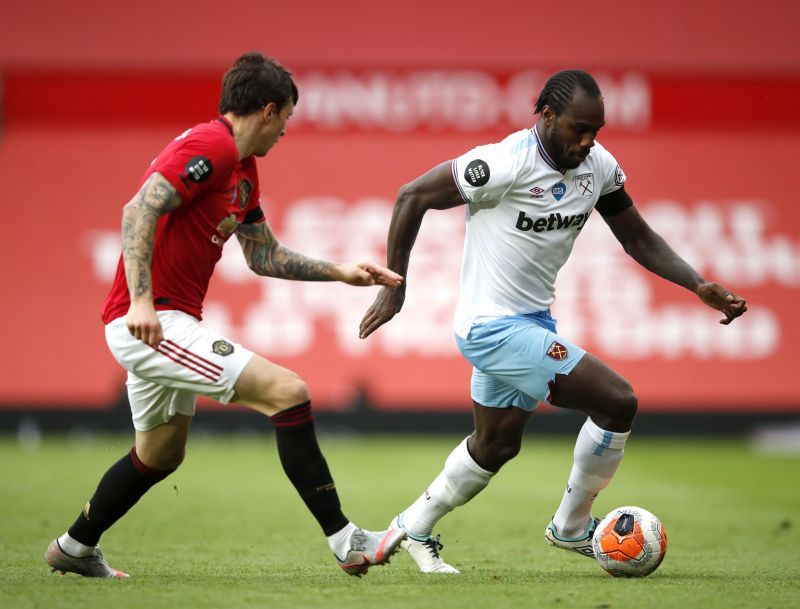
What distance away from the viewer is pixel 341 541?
17.5ft

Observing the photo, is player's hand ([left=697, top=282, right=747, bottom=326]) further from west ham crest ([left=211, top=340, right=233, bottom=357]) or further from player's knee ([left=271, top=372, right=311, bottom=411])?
west ham crest ([left=211, top=340, right=233, bottom=357])

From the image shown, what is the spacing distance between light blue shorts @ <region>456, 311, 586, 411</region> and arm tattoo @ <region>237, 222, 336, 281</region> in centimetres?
86

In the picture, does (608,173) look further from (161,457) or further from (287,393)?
(161,457)

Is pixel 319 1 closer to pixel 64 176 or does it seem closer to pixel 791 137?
pixel 64 176

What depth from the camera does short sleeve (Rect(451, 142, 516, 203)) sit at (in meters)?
5.80

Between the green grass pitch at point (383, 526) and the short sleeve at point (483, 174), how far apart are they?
1860 millimetres

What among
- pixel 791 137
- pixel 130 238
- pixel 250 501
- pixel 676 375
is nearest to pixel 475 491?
pixel 130 238

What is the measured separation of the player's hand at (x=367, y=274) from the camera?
18.2ft

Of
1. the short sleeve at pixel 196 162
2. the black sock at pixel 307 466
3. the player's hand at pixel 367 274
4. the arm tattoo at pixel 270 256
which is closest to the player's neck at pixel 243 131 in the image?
the short sleeve at pixel 196 162

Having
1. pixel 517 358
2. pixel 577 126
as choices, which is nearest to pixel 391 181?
pixel 577 126

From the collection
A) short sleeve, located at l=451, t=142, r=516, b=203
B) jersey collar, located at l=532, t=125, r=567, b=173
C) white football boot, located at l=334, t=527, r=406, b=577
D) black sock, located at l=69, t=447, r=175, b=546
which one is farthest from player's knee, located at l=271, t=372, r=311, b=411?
jersey collar, located at l=532, t=125, r=567, b=173

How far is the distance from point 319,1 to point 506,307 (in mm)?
11805

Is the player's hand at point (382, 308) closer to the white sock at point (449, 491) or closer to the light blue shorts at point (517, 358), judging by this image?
the light blue shorts at point (517, 358)

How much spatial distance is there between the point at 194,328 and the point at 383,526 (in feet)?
11.1
